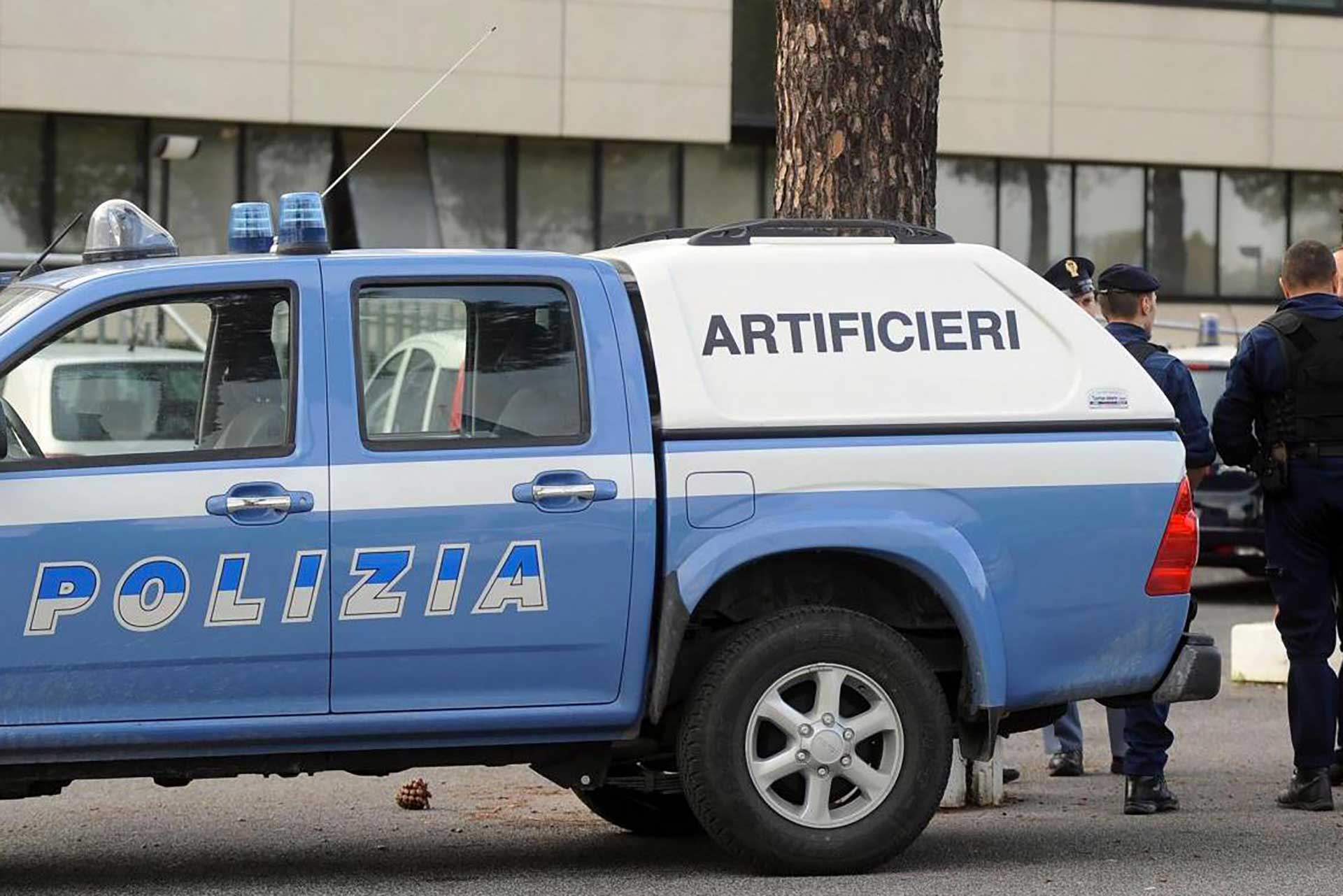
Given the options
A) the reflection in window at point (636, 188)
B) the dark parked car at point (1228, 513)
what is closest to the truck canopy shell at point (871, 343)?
the dark parked car at point (1228, 513)

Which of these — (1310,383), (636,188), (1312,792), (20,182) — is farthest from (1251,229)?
(1312,792)

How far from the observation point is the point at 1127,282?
8.38 meters

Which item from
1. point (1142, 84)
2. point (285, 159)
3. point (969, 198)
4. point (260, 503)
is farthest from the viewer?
point (1142, 84)

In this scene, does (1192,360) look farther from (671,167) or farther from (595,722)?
(671,167)

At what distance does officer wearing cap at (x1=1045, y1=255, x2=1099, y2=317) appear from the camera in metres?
9.16

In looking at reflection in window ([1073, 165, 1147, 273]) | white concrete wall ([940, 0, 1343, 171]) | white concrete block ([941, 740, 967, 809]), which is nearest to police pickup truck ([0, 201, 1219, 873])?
white concrete block ([941, 740, 967, 809])

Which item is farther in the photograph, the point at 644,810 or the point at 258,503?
the point at 644,810

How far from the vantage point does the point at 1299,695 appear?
7.95 meters

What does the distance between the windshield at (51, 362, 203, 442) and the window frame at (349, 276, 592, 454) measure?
45cm

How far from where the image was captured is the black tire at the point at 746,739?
21.0 ft

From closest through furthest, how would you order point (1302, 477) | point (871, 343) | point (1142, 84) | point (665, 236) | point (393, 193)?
1. point (871, 343)
2. point (665, 236)
3. point (1302, 477)
4. point (393, 193)
5. point (1142, 84)

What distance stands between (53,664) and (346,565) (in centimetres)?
Answer: 80

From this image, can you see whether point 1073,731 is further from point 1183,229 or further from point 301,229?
point 1183,229

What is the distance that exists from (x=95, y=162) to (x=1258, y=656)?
18.8 metres
